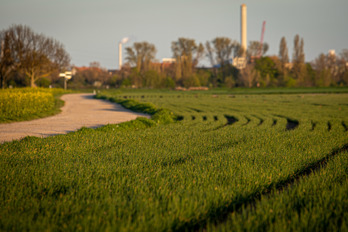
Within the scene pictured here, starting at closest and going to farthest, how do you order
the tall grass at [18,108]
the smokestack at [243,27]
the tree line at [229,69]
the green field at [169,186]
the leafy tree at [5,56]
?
the green field at [169,186] → the tall grass at [18,108] → the leafy tree at [5,56] → the tree line at [229,69] → the smokestack at [243,27]

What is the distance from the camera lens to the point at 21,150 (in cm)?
661

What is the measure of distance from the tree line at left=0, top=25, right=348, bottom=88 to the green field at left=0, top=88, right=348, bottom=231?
136 ft

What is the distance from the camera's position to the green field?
11.3 feet

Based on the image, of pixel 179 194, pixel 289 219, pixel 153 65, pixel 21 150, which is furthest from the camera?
pixel 153 65

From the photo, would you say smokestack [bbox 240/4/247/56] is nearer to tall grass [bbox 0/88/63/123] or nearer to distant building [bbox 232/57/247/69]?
distant building [bbox 232/57/247/69]

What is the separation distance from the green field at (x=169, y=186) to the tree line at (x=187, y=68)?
41.6 meters

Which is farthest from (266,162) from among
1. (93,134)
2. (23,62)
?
(23,62)

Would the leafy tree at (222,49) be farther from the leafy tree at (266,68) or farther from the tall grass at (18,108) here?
the tall grass at (18,108)

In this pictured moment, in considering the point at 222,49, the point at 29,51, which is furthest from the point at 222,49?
the point at 29,51

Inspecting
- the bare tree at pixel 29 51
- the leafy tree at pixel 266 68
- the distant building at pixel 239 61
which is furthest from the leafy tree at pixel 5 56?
the distant building at pixel 239 61

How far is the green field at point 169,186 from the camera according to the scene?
3445mm

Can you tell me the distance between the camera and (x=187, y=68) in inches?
2741

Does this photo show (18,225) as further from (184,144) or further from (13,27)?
(13,27)

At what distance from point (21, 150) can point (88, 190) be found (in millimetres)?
3041
